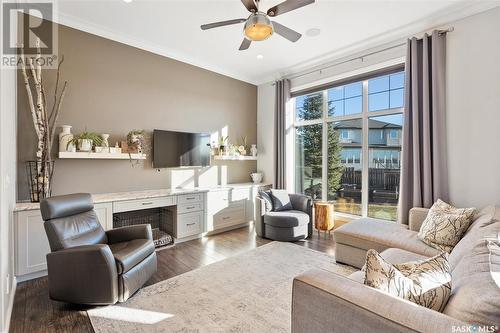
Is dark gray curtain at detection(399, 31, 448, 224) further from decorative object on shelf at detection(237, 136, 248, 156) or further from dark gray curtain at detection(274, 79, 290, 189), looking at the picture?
decorative object on shelf at detection(237, 136, 248, 156)

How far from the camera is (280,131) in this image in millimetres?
5262

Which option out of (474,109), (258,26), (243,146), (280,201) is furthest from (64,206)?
(474,109)

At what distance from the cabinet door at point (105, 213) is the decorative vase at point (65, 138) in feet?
2.83

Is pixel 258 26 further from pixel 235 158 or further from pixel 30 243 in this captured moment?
pixel 30 243

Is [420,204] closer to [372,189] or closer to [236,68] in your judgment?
[372,189]

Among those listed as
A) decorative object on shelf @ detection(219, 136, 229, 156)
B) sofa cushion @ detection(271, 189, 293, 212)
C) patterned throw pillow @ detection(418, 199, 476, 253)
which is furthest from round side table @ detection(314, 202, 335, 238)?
decorative object on shelf @ detection(219, 136, 229, 156)

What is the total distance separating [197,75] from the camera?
4.76 metres

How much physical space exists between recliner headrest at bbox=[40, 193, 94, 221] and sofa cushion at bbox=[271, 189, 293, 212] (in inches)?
110

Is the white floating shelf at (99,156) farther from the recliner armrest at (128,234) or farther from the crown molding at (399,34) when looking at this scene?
the crown molding at (399,34)

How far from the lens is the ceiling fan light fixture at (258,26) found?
7.93ft

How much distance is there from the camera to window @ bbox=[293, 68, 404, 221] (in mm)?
4023

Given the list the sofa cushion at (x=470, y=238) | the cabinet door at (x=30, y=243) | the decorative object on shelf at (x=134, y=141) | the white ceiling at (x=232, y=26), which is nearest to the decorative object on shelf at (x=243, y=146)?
the white ceiling at (x=232, y=26)

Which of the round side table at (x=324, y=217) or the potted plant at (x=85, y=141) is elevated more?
the potted plant at (x=85, y=141)

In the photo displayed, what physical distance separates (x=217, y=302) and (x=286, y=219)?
1.90 metres
